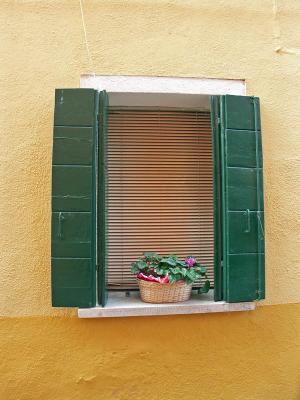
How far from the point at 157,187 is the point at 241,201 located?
28.9 inches

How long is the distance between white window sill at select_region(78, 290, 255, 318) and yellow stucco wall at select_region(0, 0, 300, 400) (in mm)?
123

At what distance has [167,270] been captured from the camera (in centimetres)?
320

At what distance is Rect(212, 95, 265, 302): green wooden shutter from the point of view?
3.21m

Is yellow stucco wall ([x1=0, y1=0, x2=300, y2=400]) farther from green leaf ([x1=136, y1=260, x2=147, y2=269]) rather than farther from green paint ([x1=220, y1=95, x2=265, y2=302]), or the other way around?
green leaf ([x1=136, y1=260, x2=147, y2=269])

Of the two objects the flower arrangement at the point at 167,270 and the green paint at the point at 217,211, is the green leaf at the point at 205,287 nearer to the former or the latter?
the flower arrangement at the point at 167,270

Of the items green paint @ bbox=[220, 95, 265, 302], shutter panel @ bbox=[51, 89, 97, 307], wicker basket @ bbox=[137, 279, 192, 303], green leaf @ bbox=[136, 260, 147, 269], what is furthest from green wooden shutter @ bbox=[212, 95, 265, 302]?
shutter panel @ bbox=[51, 89, 97, 307]

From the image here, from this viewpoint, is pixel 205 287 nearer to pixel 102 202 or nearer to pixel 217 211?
pixel 217 211

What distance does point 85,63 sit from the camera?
334cm

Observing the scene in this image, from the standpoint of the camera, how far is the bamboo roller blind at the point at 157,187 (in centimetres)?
359

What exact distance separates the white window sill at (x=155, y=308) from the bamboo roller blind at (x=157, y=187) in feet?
1.10

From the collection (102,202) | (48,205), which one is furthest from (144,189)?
(48,205)

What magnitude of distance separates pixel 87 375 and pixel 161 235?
3.92 ft

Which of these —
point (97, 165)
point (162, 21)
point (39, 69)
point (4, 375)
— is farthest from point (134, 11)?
point (4, 375)

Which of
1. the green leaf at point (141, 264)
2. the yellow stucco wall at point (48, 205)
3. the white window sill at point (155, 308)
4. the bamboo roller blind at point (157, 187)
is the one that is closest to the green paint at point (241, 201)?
the white window sill at point (155, 308)
